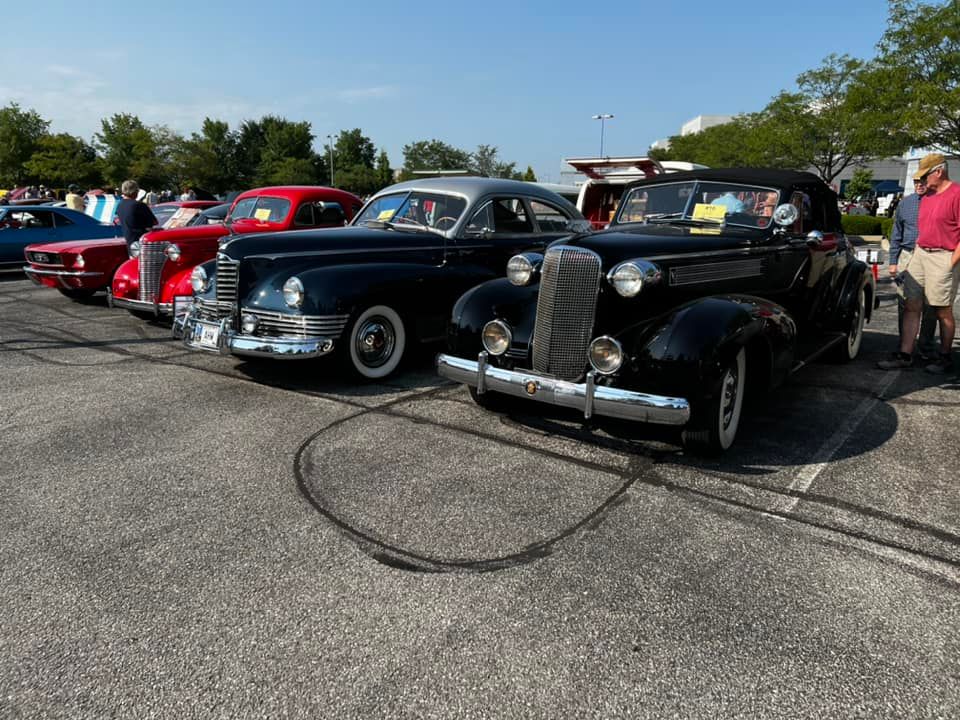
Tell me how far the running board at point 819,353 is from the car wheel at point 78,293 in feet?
31.7

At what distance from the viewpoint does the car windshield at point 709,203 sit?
17.2 feet

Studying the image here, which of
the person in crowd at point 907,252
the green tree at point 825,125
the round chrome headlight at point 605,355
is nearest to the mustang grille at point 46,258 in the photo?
the round chrome headlight at point 605,355

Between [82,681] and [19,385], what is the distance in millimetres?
4549

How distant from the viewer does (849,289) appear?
20.8 ft

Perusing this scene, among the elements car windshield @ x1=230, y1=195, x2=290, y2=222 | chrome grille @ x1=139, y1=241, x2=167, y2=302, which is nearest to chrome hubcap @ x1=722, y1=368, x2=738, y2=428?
car windshield @ x1=230, y1=195, x2=290, y2=222

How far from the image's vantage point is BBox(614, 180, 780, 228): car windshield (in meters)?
5.25

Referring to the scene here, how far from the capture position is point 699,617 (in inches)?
101

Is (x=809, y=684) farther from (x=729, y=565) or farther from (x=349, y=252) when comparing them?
(x=349, y=252)

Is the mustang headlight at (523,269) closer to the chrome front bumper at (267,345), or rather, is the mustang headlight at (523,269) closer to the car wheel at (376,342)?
the car wheel at (376,342)

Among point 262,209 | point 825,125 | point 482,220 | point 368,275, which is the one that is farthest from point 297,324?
point 825,125

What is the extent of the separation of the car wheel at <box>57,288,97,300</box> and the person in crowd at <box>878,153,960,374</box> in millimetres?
10585

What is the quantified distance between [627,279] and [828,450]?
176 cm

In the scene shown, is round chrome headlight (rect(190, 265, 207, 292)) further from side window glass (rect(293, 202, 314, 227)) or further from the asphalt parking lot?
side window glass (rect(293, 202, 314, 227))

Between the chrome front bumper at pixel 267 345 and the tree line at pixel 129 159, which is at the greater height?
the tree line at pixel 129 159
